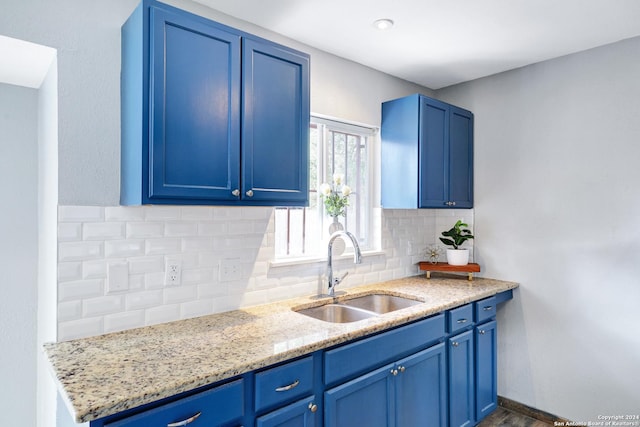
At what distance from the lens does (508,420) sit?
2.75 metres

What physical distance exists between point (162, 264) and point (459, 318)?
5.64ft

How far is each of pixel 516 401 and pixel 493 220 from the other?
134 centimetres

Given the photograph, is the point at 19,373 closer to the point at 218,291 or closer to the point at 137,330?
the point at 137,330

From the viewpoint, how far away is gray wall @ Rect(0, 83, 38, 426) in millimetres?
1966

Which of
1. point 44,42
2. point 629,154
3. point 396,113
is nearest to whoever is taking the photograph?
point 44,42

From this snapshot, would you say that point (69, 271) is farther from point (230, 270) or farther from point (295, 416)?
point (295, 416)

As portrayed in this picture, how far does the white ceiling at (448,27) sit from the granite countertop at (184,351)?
1.57 m

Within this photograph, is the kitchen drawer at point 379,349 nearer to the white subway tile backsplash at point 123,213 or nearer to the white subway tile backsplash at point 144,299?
the white subway tile backsplash at point 144,299

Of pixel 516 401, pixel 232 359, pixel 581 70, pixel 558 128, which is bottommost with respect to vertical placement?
pixel 516 401

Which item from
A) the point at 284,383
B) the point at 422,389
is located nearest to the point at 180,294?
the point at 284,383

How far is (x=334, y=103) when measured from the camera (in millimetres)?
2592

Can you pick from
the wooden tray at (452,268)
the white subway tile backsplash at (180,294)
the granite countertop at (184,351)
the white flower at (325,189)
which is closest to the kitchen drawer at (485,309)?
the wooden tray at (452,268)

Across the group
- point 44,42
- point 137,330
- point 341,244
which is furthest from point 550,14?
point 137,330

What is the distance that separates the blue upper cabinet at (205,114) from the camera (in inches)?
59.7
